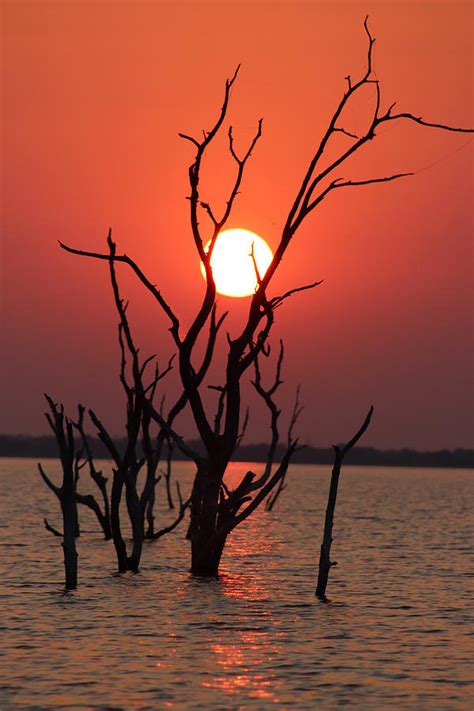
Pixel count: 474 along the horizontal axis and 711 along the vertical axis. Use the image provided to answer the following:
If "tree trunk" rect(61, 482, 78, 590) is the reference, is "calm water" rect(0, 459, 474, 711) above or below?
below

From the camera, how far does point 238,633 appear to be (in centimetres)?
2244

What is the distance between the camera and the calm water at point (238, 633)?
17031 millimetres

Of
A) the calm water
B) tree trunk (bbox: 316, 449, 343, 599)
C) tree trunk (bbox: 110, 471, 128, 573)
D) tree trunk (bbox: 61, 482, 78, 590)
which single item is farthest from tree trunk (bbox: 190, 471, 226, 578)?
tree trunk (bbox: 61, 482, 78, 590)

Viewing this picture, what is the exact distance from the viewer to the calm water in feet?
55.9

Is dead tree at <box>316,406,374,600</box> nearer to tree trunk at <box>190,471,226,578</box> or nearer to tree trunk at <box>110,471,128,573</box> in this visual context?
tree trunk at <box>190,471,226,578</box>

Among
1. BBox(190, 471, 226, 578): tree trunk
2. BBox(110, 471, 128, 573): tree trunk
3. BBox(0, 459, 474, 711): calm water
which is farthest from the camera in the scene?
BBox(110, 471, 128, 573): tree trunk

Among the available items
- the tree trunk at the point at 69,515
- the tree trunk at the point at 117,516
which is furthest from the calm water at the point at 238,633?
the tree trunk at the point at 69,515

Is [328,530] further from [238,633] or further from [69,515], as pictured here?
[69,515]

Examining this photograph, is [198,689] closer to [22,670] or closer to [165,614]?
[22,670]

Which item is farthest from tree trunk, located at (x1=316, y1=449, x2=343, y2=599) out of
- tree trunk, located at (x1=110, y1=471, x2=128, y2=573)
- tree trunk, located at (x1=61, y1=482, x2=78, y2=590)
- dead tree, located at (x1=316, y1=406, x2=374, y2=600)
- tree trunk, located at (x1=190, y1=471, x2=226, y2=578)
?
tree trunk, located at (x1=61, y1=482, x2=78, y2=590)

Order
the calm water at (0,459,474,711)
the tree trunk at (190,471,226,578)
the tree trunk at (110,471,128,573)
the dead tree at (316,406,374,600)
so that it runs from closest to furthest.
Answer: the calm water at (0,459,474,711) < the dead tree at (316,406,374,600) < the tree trunk at (190,471,226,578) < the tree trunk at (110,471,128,573)

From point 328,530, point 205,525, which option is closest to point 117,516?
point 205,525

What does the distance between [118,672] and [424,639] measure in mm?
6232

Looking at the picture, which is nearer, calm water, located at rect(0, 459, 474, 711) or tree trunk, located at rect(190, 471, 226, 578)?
calm water, located at rect(0, 459, 474, 711)
